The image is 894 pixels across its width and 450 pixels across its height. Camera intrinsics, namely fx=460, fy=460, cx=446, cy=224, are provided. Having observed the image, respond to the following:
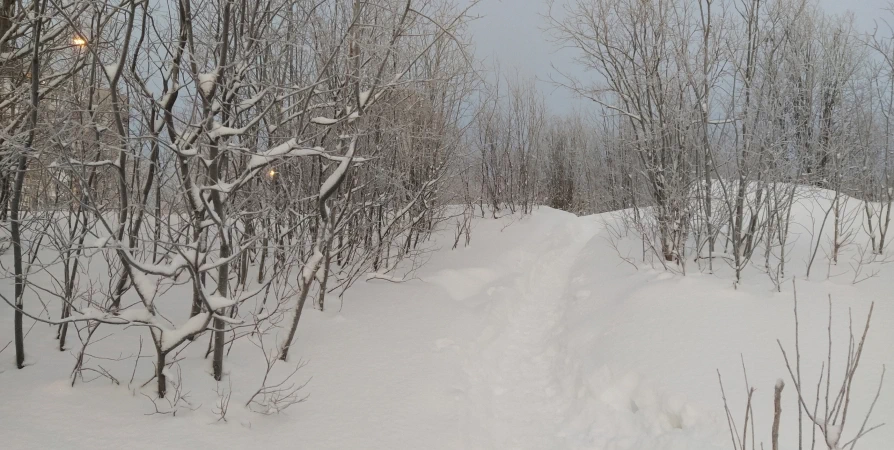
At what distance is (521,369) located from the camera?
5078 mm

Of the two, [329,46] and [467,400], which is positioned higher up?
[329,46]

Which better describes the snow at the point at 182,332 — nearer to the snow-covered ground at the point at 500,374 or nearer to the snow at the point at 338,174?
the snow-covered ground at the point at 500,374

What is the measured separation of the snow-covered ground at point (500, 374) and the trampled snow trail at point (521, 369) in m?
0.02

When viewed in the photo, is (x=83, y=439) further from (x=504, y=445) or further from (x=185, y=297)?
(x=504, y=445)

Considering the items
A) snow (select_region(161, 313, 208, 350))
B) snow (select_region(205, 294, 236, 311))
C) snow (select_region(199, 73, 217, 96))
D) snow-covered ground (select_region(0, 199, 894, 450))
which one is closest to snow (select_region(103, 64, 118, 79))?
snow (select_region(199, 73, 217, 96))

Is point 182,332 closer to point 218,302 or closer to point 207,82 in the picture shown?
point 218,302

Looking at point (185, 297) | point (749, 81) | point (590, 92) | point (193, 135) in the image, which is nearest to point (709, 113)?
point (749, 81)

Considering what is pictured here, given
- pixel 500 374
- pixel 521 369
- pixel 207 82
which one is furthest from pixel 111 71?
pixel 521 369

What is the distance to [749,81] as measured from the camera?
6098 millimetres

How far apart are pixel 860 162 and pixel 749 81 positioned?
2629 mm

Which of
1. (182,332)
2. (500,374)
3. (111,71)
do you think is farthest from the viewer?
(500,374)

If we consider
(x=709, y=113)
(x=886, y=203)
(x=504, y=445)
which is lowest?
(x=504, y=445)

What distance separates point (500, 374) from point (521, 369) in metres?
0.31

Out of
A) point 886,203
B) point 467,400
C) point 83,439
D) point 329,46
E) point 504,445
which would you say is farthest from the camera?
point 886,203
